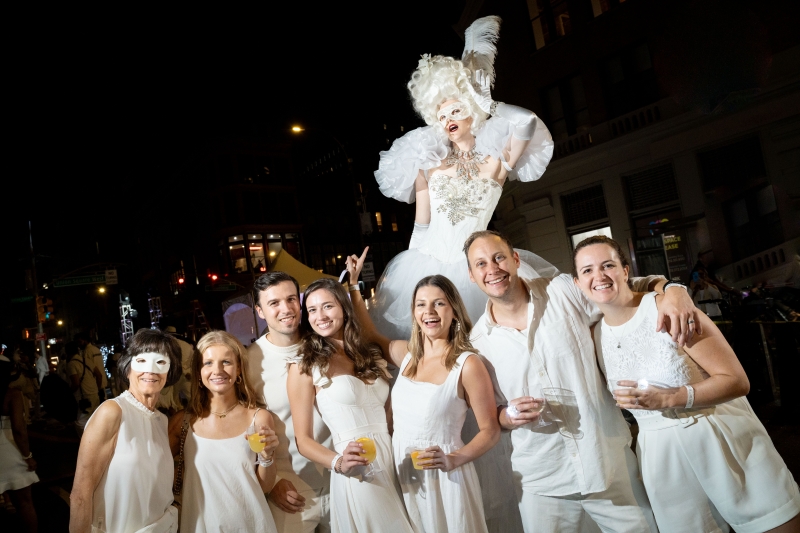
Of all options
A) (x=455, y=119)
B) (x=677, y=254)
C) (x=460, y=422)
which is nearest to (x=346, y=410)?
(x=460, y=422)

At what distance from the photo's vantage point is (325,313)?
2562mm

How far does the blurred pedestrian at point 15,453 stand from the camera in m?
4.13

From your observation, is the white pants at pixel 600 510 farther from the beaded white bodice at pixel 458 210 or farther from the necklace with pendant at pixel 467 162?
the necklace with pendant at pixel 467 162

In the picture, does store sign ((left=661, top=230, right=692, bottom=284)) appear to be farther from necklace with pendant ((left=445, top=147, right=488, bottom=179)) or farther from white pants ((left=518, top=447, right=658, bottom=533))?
white pants ((left=518, top=447, right=658, bottom=533))

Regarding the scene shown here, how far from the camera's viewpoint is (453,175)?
3.07 m

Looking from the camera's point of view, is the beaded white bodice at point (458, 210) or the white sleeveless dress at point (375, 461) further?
the beaded white bodice at point (458, 210)

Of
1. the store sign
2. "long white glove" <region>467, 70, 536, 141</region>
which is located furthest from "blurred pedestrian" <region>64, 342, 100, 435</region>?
the store sign

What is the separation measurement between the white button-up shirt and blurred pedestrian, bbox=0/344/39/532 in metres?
4.10

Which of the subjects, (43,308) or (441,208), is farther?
(43,308)

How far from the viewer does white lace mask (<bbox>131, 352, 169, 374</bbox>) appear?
7.95 feet

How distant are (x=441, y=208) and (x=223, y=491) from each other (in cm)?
191

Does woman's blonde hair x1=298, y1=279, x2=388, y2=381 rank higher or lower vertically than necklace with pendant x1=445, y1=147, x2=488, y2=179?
lower

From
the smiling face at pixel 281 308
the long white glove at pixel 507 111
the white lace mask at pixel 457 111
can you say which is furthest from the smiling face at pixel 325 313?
the long white glove at pixel 507 111

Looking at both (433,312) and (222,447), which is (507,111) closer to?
(433,312)
